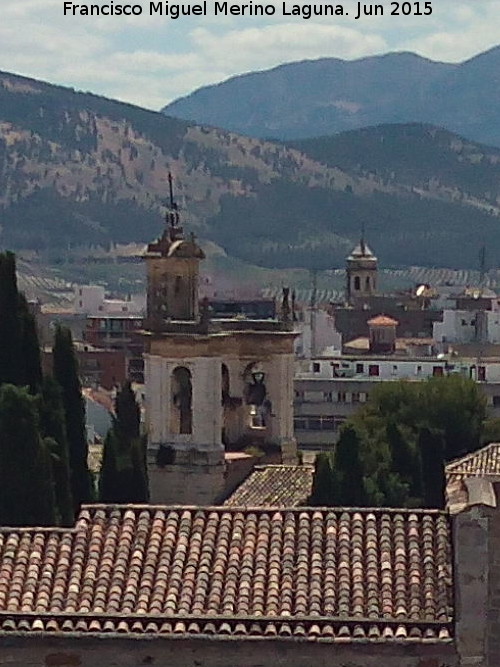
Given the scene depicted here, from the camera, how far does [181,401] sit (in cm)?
4716

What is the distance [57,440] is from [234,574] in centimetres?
1531

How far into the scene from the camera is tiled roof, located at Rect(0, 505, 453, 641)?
17750 millimetres

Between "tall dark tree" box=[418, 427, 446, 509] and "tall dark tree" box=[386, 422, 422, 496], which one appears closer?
"tall dark tree" box=[418, 427, 446, 509]

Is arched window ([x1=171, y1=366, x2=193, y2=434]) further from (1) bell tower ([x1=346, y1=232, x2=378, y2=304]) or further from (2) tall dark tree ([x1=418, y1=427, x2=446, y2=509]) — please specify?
(1) bell tower ([x1=346, y1=232, x2=378, y2=304])

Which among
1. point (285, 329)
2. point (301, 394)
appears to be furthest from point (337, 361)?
point (285, 329)

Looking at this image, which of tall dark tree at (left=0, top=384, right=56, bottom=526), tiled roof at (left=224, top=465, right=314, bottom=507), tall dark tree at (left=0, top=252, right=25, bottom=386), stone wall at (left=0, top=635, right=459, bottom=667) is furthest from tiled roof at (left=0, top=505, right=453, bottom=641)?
tiled roof at (left=224, top=465, right=314, bottom=507)

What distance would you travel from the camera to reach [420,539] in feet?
61.9

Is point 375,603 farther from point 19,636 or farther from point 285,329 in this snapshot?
point 285,329

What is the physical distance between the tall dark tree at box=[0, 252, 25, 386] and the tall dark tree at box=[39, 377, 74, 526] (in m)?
0.55

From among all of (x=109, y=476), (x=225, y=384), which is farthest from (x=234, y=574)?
(x=225, y=384)

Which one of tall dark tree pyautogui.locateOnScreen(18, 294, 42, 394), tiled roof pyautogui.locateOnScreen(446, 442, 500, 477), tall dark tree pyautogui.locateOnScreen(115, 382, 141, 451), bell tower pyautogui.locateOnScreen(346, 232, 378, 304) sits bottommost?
bell tower pyautogui.locateOnScreen(346, 232, 378, 304)

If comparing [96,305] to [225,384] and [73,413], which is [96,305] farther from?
[73,413]

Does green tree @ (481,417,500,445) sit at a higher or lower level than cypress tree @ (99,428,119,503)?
lower

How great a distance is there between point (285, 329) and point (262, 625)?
30.8 metres
